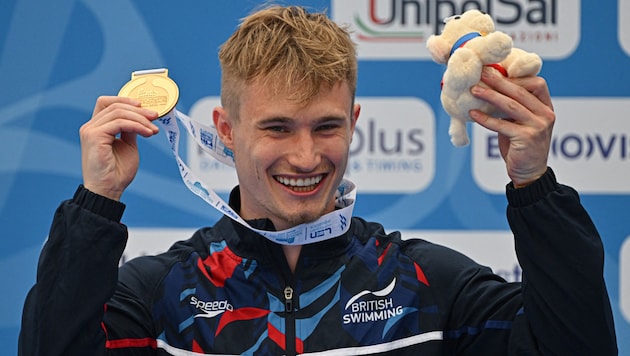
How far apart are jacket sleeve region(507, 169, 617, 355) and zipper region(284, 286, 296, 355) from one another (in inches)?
18.8

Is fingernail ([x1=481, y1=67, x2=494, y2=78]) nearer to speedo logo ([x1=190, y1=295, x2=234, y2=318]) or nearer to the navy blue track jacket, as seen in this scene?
the navy blue track jacket

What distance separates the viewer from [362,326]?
1.97m

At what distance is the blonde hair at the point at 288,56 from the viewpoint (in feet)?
6.29

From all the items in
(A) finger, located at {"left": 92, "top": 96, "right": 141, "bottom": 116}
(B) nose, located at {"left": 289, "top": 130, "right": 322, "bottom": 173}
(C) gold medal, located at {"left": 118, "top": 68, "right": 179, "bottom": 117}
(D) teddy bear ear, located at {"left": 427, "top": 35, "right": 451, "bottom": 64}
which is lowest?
(B) nose, located at {"left": 289, "top": 130, "right": 322, "bottom": 173}

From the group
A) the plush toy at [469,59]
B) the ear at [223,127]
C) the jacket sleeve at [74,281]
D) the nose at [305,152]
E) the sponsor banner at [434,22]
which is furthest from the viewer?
the sponsor banner at [434,22]

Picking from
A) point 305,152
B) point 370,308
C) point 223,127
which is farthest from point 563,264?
point 223,127

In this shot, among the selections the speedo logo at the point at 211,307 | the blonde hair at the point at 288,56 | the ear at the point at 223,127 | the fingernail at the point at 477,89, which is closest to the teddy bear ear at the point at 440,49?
the fingernail at the point at 477,89

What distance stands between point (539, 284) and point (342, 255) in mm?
452

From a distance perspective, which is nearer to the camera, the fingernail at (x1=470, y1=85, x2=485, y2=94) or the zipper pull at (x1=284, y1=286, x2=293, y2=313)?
the fingernail at (x1=470, y1=85, x2=485, y2=94)

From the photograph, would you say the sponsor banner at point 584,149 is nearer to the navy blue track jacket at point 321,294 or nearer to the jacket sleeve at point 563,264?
the navy blue track jacket at point 321,294

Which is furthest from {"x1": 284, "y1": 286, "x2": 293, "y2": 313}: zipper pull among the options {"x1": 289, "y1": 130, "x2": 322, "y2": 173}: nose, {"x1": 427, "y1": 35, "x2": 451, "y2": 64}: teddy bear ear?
{"x1": 427, "y1": 35, "x2": 451, "y2": 64}: teddy bear ear

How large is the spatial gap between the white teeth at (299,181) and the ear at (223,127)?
0.62 ft

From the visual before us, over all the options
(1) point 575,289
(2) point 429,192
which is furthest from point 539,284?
(2) point 429,192

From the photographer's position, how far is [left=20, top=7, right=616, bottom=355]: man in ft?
5.73
